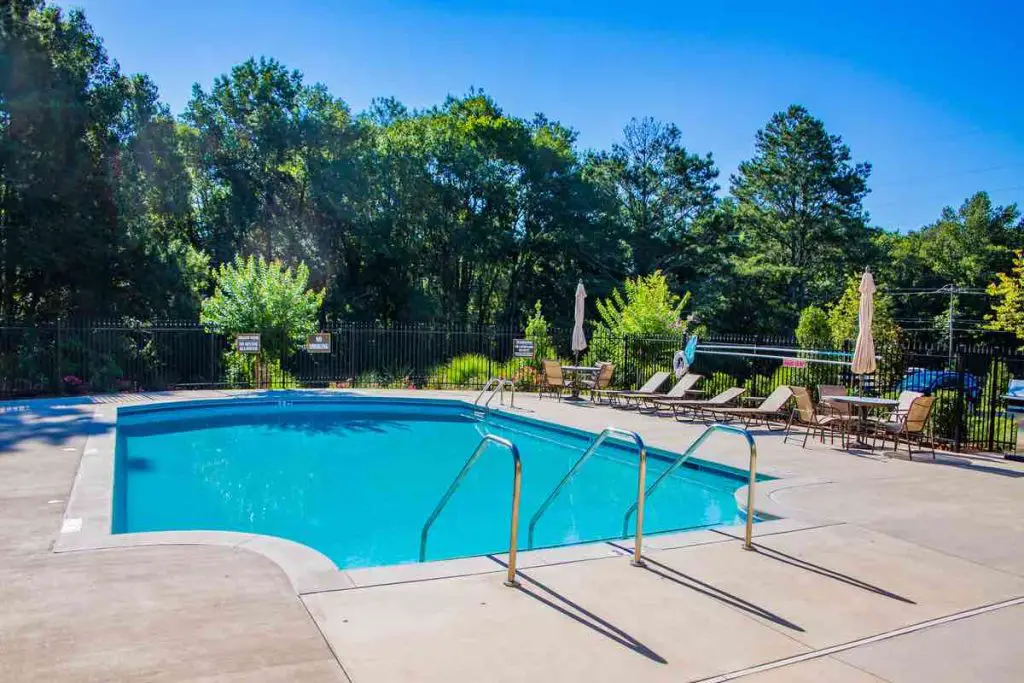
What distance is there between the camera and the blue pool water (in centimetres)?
728

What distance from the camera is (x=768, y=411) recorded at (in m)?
11.6

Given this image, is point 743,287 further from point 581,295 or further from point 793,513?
point 793,513

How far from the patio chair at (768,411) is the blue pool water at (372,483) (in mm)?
2241

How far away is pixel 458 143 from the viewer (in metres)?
30.7

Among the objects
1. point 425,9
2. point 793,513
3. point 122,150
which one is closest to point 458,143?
point 122,150

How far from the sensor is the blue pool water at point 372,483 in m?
7.28

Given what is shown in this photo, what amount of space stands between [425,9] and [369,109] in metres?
20.2

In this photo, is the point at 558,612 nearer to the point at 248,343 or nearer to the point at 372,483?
the point at 372,483

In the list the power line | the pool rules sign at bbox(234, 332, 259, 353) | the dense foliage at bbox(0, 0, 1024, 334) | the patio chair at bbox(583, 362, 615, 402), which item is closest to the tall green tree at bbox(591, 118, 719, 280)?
the dense foliage at bbox(0, 0, 1024, 334)

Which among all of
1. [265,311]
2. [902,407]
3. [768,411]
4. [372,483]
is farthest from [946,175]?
[372,483]

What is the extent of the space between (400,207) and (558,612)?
91.8ft

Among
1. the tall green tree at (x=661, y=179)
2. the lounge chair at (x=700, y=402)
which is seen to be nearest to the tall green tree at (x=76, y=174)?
the lounge chair at (x=700, y=402)

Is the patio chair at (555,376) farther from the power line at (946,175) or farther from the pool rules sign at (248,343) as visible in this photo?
the power line at (946,175)

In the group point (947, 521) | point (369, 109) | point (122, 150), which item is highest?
point (369, 109)
